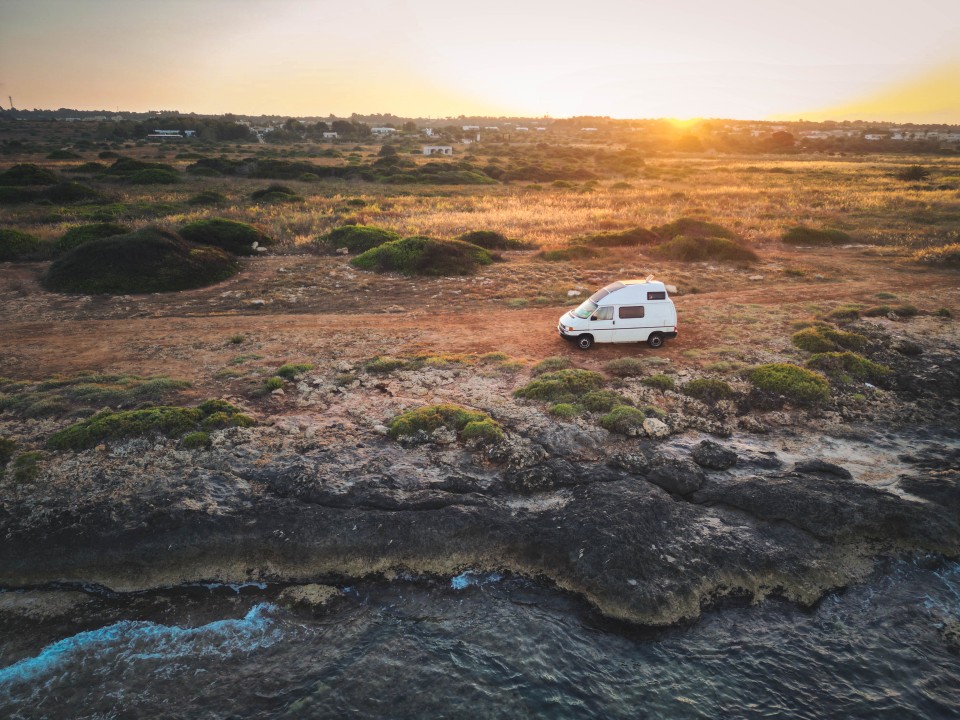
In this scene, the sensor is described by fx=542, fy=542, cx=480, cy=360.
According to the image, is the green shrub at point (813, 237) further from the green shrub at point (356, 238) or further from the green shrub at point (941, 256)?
the green shrub at point (356, 238)

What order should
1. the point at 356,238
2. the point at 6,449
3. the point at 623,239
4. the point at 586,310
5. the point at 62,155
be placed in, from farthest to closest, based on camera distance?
1. the point at 62,155
2. the point at 623,239
3. the point at 356,238
4. the point at 586,310
5. the point at 6,449

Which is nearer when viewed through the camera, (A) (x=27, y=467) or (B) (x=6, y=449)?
(A) (x=27, y=467)

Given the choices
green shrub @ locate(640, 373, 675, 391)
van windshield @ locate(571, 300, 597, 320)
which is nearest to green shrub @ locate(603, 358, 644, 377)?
green shrub @ locate(640, 373, 675, 391)

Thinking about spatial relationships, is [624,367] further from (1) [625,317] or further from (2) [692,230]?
(2) [692,230]

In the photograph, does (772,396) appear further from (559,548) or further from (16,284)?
(16,284)

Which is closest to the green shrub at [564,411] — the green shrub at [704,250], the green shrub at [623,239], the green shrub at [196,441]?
the green shrub at [196,441]

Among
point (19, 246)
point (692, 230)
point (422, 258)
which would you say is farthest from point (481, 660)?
point (692, 230)

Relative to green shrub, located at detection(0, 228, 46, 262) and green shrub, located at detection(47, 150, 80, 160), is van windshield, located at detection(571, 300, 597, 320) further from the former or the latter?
green shrub, located at detection(47, 150, 80, 160)
